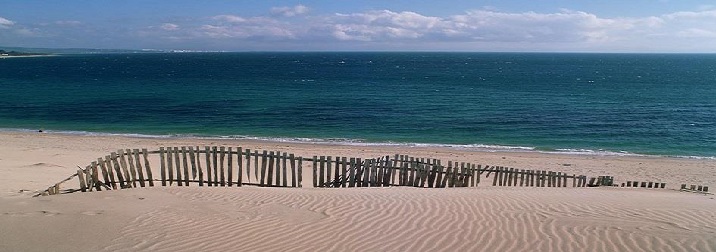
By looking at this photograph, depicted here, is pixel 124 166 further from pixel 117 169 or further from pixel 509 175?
pixel 509 175

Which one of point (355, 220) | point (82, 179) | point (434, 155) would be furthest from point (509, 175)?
point (434, 155)

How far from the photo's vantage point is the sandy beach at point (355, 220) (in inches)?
275

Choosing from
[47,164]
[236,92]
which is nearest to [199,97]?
[236,92]

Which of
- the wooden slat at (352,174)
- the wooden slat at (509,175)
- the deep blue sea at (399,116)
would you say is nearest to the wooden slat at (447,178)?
the wooden slat at (509,175)

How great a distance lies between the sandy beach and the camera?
6973 mm

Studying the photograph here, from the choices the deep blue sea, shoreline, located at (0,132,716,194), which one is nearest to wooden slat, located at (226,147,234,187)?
shoreline, located at (0,132,716,194)

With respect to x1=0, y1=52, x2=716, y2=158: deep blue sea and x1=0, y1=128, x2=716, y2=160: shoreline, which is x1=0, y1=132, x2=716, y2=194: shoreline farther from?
x1=0, y1=52, x2=716, y2=158: deep blue sea

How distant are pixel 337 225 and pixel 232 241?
1.60 meters

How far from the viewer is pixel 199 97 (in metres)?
52.1

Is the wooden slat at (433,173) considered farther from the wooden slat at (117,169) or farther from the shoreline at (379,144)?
the shoreline at (379,144)

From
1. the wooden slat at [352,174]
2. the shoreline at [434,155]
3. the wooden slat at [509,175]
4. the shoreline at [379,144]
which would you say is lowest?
the shoreline at [379,144]

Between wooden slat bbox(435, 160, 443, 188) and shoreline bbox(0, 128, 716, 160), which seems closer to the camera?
wooden slat bbox(435, 160, 443, 188)

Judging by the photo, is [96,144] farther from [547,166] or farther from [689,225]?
[689,225]

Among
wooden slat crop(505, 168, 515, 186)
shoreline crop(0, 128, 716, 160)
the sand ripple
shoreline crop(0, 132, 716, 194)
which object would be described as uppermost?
the sand ripple
